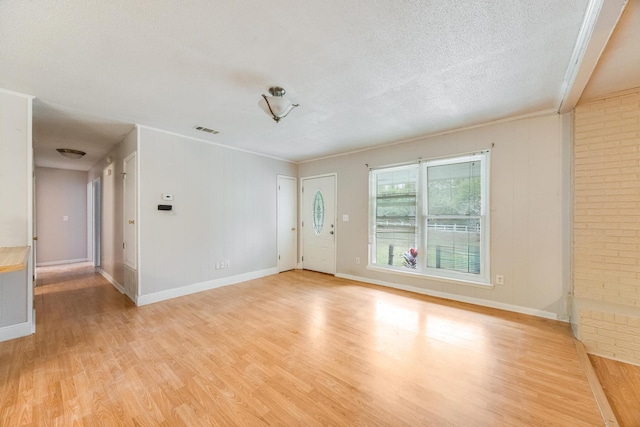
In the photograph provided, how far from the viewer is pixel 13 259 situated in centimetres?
198

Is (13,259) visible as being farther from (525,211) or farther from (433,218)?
(525,211)

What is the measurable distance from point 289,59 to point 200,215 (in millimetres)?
3082

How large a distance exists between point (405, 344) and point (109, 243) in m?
5.52

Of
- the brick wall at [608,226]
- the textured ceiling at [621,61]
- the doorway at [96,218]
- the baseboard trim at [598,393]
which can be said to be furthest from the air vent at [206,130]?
the baseboard trim at [598,393]

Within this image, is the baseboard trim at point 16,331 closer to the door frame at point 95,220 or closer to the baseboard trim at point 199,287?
the baseboard trim at point 199,287

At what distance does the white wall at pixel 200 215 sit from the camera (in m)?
3.63

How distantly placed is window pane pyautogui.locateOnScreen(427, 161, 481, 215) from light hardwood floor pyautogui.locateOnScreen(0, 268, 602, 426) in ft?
4.56

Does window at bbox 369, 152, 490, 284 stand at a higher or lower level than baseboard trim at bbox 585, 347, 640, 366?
higher

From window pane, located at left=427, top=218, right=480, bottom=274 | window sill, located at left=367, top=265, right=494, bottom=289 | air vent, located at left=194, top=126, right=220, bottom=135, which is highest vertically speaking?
air vent, located at left=194, top=126, right=220, bottom=135

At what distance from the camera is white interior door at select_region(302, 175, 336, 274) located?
5.28 metres

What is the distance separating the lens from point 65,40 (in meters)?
1.77

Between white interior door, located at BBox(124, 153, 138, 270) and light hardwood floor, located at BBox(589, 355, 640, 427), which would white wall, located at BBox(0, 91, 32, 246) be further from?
light hardwood floor, located at BBox(589, 355, 640, 427)

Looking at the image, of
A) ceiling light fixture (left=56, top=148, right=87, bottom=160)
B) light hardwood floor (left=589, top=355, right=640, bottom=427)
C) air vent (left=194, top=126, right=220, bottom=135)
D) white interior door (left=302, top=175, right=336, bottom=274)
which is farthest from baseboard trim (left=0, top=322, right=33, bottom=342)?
light hardwood floor (left=589, top=355, right=640, bottom=427)

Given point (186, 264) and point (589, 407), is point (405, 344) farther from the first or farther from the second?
point (186, 264)
